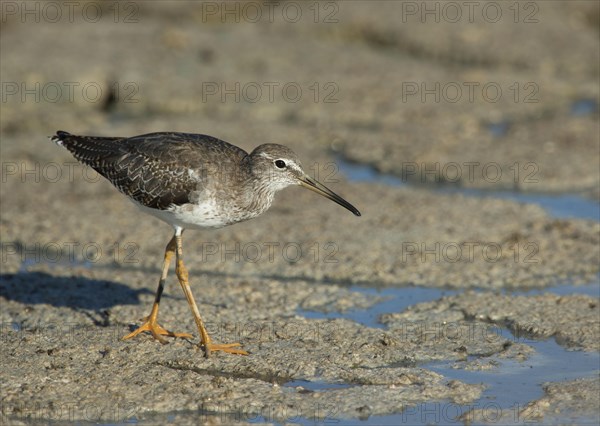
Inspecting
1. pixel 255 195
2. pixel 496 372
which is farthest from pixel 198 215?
pixel 496 372

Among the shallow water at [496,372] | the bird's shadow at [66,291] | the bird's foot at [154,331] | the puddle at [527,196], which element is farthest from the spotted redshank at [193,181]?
the puddle at [527,196]

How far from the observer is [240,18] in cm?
2039

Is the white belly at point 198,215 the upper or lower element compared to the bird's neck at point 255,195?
lower

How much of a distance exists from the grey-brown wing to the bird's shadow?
1.15 m

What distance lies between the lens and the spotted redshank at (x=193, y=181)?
911 centimetres

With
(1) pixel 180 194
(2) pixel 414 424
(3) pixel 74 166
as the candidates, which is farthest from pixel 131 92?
(2) pixel 414 424

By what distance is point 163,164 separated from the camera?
9.35 metres

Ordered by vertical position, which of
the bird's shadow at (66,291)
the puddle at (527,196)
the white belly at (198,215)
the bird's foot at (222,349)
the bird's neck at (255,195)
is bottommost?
the bird's shadow at (66,291)

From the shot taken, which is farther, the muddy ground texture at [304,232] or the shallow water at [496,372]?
the muddy ground texture at [304,232]

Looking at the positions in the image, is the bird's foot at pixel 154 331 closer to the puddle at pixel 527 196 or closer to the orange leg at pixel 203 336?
the orange leg at pixel 203 336

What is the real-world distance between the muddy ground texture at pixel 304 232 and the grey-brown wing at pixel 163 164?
1239 mm

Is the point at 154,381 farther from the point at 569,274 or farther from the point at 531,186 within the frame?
the point at 531,186

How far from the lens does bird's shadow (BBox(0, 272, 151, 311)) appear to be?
32.7 feet

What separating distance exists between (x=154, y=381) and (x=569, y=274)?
4719mm
